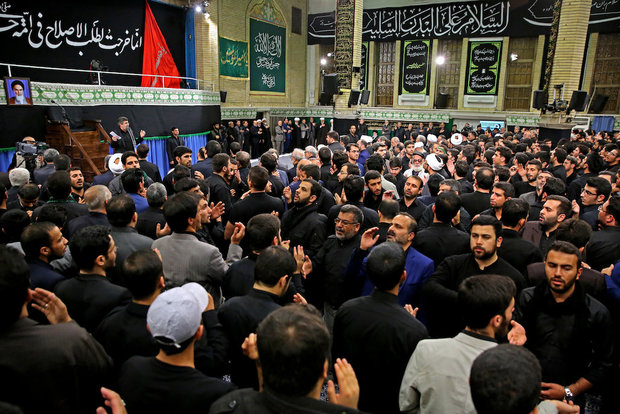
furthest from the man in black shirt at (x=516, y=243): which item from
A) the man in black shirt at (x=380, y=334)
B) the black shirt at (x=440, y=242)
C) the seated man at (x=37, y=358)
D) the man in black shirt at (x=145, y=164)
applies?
the man in black shirt at (x=145, y=164)

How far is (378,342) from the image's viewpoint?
5.83 feet

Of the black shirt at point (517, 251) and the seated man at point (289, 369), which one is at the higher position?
the seated man at point (289, 369)

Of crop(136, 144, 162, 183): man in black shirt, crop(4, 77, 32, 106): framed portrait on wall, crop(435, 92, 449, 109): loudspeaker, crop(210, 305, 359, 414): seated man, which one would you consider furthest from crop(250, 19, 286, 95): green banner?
crop(210, 305, 359, 414): seated man

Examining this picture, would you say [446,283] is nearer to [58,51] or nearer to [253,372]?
[253,372]

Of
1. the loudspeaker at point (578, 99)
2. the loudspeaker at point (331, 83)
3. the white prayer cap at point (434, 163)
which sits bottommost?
the white prayer cap at point (434, 163)

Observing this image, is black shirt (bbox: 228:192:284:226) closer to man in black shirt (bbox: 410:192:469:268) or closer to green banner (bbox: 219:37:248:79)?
man in black shirt (bbox: 410:192:469:268)

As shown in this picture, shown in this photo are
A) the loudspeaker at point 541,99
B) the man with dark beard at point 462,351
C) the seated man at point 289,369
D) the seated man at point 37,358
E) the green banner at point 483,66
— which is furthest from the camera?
the green banner at point 483,66

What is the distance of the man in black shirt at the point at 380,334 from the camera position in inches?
69.2

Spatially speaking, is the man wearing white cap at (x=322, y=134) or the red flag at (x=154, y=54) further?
the man wearing white cap at (x=322, y=134)

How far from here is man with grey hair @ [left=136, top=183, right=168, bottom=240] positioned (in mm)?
3105

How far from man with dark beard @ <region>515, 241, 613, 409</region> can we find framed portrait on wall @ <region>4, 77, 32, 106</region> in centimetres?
775

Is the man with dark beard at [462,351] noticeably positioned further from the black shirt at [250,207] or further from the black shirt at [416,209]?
the black shirt at [416,209]

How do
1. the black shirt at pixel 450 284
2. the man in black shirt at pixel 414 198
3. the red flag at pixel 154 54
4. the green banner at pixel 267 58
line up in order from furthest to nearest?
the green banner at pixel 267 58
the red flag at pixel 154 54
the man in black shirt at pixel 414 198
the black shirt at pixel 450 284

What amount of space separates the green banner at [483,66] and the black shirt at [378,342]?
53.2 feet
